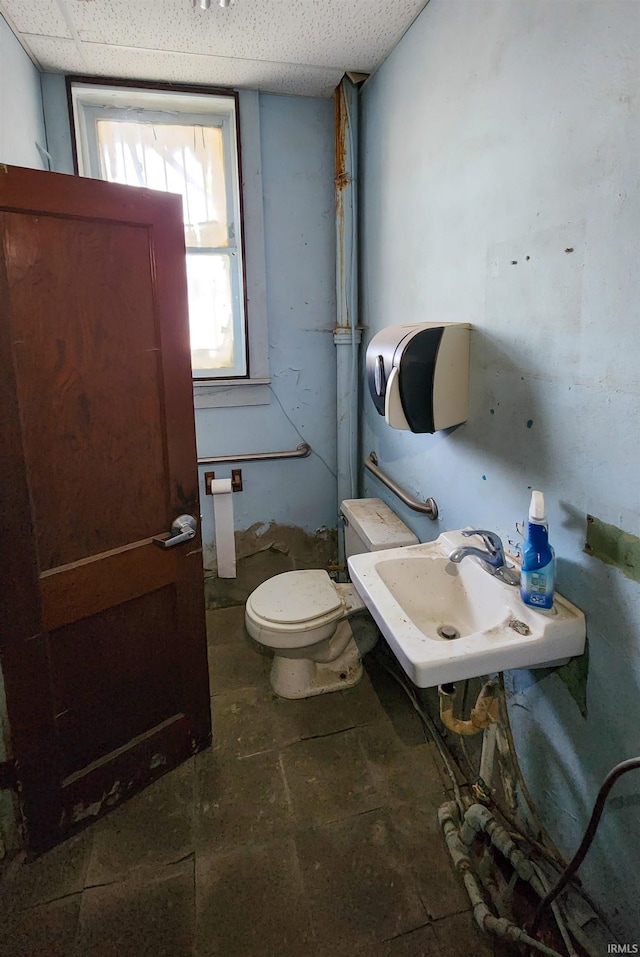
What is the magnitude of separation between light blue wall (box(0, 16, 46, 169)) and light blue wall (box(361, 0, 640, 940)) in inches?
52.4

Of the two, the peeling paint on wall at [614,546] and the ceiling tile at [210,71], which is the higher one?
the ceiling tile at [210,71]

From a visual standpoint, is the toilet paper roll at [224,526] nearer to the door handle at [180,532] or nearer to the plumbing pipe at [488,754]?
the door handle at [180,532]

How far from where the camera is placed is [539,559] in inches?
46.6

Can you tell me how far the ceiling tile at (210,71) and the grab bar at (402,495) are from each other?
1597 mm

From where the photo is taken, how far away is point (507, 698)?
4.87ft

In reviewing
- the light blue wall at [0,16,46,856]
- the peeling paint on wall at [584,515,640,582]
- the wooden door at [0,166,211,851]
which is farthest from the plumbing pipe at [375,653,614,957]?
the light blue wall at [0,16,46,856]

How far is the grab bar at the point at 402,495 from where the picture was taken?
1.89m

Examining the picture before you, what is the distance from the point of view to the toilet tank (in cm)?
201

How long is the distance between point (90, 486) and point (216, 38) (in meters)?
1.66

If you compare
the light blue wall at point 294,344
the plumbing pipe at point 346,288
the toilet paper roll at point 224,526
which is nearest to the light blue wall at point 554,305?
the plumbing pipe at point 346,288

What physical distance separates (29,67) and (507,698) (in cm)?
273

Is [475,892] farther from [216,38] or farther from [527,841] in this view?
[216,38]

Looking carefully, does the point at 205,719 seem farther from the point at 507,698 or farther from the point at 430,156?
the point at 430,156

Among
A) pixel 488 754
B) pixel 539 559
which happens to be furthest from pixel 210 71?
pixel 488 754
